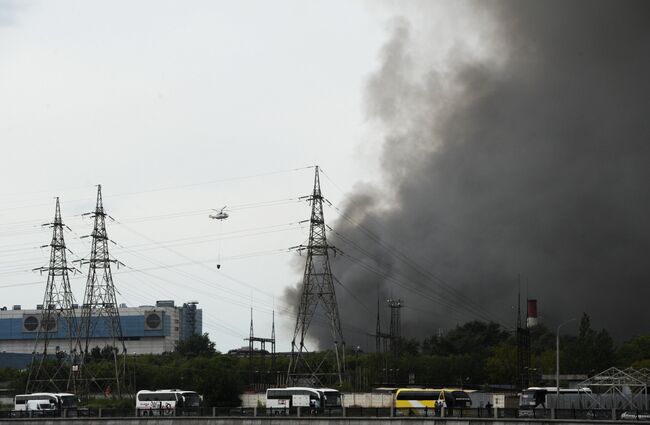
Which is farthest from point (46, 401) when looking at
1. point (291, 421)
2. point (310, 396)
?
point (291, 421)

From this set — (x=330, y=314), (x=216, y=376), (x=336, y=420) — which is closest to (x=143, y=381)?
(x=216, y=376)

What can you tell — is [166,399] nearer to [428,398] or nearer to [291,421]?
[291,421]

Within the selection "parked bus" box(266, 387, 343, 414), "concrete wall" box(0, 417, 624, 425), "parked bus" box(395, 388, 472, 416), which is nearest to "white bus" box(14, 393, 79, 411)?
"concrete wall" box(0, 417, 624, 425)

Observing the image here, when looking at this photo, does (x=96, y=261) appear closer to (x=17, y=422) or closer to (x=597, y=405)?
(x=17, y=422)

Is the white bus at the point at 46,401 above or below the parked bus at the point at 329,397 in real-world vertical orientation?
below

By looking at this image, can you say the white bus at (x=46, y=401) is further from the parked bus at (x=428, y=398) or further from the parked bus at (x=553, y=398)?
the parked bus at (x=553, y=398)

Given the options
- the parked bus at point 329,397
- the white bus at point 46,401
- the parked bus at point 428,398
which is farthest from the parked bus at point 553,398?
the white bus at point 46,401

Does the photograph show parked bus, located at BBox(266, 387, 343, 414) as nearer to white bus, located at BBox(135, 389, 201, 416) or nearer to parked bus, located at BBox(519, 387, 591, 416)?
white bus, located at BBox(135, 389, 201, 416)
